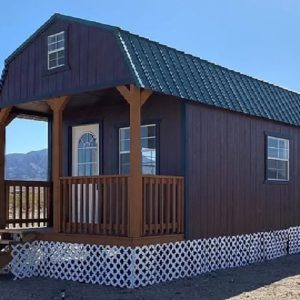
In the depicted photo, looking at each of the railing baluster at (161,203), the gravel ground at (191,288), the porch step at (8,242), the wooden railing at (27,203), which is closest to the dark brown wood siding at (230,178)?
the railing baluster at (161,203)

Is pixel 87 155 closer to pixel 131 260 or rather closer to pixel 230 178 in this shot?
pixel 230 178

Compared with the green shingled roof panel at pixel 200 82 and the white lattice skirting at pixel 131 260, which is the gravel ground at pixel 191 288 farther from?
the green shingled roof panel at pixel 200 82

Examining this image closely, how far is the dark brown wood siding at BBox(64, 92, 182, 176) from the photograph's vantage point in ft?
36.1

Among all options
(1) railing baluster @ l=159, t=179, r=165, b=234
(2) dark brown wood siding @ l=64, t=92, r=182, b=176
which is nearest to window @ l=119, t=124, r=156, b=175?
(2) dark brown wood siding @ l=64, t=92, r=182, b=176

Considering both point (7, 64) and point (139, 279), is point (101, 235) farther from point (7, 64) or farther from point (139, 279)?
point (7, 64)

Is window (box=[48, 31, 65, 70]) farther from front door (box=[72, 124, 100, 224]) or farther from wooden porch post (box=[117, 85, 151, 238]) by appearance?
front door (box=[72, 124, 100, 224])

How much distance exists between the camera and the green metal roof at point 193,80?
9836 millimetres

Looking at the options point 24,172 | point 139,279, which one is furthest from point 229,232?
point 24,172

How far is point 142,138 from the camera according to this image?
11.8 meters

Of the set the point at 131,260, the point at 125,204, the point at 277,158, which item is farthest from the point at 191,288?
the point at 277,158

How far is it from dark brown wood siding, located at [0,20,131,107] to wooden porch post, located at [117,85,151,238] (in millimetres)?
346

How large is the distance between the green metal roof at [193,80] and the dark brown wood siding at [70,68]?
151 mm

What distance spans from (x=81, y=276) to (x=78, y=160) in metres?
3.81

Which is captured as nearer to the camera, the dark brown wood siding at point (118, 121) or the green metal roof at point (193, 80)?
the green metal roof at point (193, 80)
